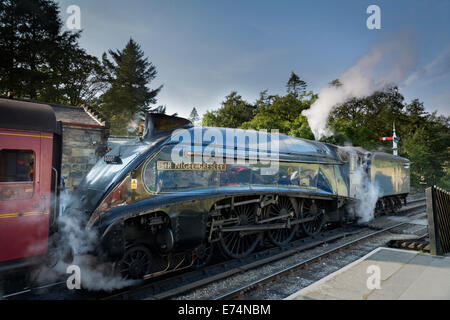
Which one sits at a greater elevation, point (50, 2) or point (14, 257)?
point (50, 2)

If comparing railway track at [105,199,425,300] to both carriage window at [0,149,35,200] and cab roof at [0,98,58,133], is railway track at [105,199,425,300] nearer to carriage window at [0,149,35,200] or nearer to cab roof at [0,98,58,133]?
carriage window at [0,149,35,200]

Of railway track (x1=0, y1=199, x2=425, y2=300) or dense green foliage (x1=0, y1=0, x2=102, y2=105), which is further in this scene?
dense green foliage (x1=0, y1=0, x2=102, y2=105)

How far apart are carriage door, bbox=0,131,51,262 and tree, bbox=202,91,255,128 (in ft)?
134

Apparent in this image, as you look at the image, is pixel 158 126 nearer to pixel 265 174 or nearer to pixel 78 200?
pixel 78 200

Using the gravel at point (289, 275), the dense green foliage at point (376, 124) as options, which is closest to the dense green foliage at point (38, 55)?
the dense green foliage at point (376, 124)

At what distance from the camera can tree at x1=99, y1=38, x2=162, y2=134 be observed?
36.6 meters

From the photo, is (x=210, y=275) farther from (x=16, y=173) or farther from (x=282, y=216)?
(x=16, y=173)

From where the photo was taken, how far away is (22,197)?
4.70 m

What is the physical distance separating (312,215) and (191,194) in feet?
16.7

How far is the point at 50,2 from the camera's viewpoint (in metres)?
28.7

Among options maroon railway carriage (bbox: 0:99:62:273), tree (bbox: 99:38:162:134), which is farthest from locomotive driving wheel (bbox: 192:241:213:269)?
tree (bbox: 99:38:162:134)

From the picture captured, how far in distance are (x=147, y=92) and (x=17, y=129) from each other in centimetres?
3824

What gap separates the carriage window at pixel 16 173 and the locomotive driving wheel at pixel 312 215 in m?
6.81

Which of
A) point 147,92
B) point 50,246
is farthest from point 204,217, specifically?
point 147,92
